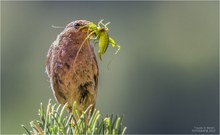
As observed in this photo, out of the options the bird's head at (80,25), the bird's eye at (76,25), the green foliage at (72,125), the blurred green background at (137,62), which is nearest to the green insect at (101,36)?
the bird's head at (80,25)

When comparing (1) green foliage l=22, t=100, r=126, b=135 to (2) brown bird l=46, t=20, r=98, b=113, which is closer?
(1) green foliage l=22, t=100, r=126, b=135

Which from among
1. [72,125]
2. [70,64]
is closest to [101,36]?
[70,64]

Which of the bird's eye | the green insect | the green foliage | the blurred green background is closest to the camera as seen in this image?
the green foliage

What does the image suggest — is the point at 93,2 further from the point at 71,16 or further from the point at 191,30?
the point at 191,30

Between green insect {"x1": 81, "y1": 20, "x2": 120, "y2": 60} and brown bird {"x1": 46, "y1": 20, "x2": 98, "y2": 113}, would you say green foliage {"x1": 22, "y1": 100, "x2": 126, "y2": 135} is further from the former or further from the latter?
brown bird {"x1": 46, "y1": 20, "x2": 98, "y2": 113}

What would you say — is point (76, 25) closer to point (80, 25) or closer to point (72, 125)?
point (80, 25)

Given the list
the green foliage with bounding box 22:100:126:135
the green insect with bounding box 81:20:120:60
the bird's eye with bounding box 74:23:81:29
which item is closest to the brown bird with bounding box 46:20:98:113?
the bird's eye with bounding box 74:23:81:29

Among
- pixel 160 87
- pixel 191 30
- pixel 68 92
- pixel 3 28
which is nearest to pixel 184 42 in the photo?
pixel 191 30

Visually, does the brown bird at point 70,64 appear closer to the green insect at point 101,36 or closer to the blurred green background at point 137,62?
the green insect at point 101,36
